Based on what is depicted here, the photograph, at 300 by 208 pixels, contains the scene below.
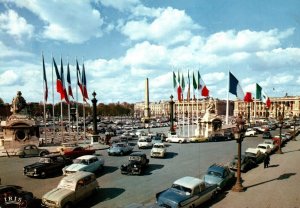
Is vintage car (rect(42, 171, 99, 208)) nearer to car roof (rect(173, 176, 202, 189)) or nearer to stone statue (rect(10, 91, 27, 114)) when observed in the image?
car roof (rect(173, 176, 202, 189))

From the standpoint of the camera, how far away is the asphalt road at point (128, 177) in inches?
622

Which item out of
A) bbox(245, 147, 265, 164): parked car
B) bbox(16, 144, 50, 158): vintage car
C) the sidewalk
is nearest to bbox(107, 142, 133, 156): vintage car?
bbox(16, 144, 50, 158): vintage car

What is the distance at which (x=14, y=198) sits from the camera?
13258 millimetres

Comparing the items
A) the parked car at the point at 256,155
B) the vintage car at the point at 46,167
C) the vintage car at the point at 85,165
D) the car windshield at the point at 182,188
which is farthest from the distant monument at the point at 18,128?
the car windshield at the point at 182,188

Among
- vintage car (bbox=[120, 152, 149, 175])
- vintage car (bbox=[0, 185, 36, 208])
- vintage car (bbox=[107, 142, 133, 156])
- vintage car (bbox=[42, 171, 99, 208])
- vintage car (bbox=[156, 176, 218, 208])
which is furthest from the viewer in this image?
vintage car (bbox=[107, 142, 133, 156])

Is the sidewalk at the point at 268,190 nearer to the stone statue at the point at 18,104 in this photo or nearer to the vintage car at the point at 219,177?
the vintage car at the point at 219,177

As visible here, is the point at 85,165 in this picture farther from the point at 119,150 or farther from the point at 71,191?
the point at 119,150

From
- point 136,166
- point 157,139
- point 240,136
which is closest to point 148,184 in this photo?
point 136,166

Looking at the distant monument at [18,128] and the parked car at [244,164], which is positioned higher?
the distant monument at [18,128]

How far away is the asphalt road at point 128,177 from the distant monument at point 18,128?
16.8ft

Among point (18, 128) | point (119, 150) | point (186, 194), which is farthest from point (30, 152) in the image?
point (186, 194)

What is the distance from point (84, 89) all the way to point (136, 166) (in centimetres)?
2157

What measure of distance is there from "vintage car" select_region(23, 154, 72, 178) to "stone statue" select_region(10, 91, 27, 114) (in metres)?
14.9

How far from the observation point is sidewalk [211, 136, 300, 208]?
14.4 m
